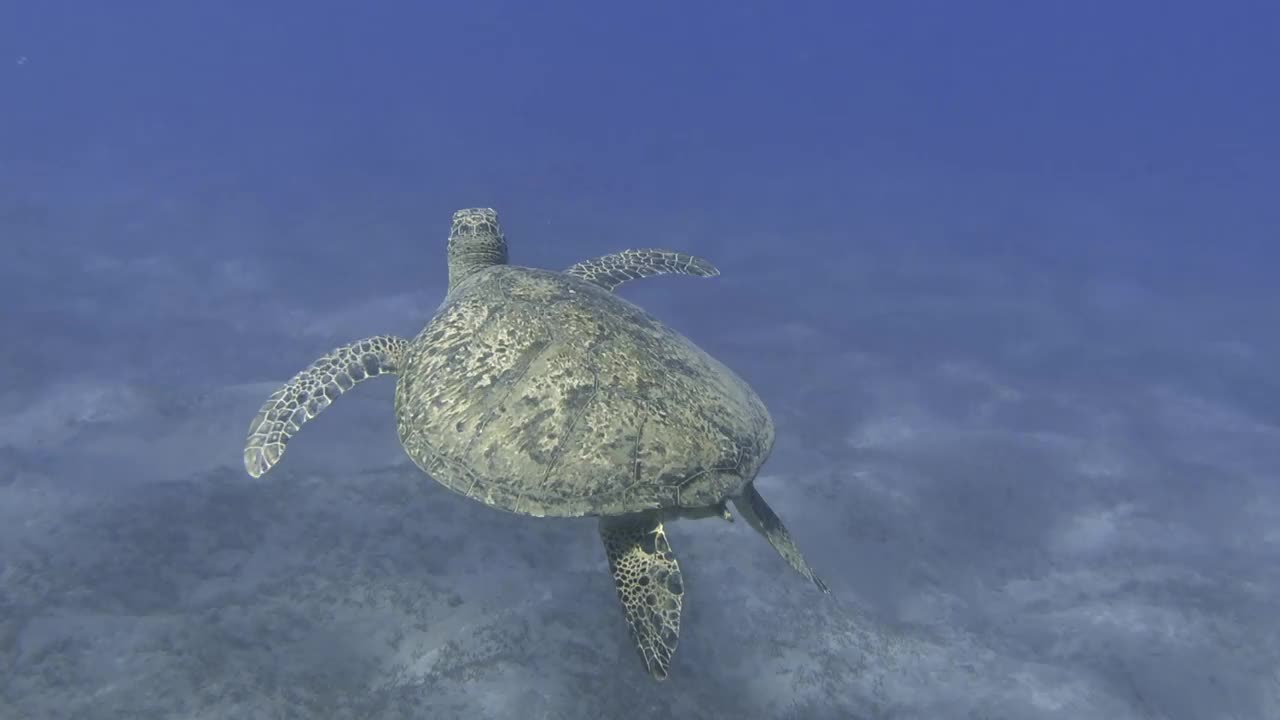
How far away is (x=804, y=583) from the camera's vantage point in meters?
8.08

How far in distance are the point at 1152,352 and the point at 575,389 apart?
54.1 feet

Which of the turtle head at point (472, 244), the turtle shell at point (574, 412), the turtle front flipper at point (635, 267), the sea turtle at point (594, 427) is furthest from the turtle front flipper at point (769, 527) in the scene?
the turtle head at point (472, 244)

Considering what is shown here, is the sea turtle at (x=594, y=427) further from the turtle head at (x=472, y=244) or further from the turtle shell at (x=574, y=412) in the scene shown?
the turtle head at (x=472, y=244)

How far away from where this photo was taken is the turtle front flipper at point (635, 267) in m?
7.95

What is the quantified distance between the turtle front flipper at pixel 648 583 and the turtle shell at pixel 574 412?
410 mm

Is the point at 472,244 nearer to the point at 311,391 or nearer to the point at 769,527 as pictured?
the point at 311,391

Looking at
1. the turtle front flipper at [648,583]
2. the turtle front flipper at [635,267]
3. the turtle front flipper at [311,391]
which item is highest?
the turtle front flipper at [635,267]

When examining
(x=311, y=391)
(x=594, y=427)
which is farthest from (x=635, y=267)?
(x=594, y=427)

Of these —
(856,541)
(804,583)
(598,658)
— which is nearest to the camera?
(598,658)

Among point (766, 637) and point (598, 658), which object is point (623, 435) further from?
point (766, 637)

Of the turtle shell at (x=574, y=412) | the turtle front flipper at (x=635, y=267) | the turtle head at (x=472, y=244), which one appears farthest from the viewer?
the turtle front flipper at (x=635, y=267)

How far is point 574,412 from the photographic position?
15.6 ft

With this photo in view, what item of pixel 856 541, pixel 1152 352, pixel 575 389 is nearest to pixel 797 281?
pixel 1152 352

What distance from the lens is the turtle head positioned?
298 inches
